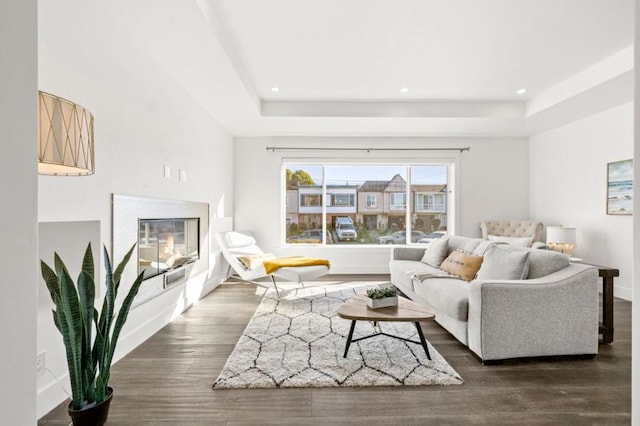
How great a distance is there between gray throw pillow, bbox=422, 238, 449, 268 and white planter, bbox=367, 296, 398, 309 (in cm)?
168

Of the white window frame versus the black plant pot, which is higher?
the white window frame

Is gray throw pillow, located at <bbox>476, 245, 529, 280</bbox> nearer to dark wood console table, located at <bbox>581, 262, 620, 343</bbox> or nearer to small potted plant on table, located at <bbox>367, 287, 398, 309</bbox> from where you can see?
dark wood console table, located at <bbox>581, 262, 620, 343</bbox>

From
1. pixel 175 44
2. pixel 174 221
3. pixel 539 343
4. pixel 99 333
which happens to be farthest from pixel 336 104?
pixel 99 333

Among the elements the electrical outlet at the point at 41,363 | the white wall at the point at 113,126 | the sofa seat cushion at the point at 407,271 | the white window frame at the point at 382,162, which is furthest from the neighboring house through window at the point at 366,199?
the electrical outlet at the point at 41,363

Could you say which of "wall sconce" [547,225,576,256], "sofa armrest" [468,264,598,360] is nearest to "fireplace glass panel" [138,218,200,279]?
"sofa armrest" [468,264,598,360]

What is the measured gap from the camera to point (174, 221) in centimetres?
332

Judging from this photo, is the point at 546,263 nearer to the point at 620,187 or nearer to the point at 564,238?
the point at 564,238

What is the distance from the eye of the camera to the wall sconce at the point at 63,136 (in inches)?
45.0

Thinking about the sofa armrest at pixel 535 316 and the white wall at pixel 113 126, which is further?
the sofa armrest at pixel 535 316

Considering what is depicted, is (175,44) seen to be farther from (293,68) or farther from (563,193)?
(563,193)

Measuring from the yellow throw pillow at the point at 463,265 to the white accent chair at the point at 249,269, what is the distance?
1528mm

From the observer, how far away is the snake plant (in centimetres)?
130

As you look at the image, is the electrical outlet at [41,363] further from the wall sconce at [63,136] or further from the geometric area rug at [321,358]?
the wall sconce at [63,136]

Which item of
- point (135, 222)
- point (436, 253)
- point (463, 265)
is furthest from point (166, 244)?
point (436, 253)
